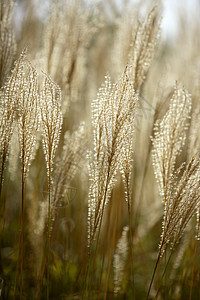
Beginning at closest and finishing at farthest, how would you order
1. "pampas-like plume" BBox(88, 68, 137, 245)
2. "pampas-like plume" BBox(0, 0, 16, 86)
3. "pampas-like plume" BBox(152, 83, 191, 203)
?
"pampas-like plume" BBox(88, 68, 137, 245) < "pampas-like plume" BBox(152, 83, 191, 203) < "pampas-like plume" BBox(0, 0, 16, 86)

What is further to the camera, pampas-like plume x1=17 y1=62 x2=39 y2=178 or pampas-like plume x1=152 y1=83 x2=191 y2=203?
pampas-like plume x1=152 y1=83 x2=191 y2=203

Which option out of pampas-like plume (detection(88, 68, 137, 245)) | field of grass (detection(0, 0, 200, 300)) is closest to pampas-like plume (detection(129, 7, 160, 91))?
field of grass (detection(0, 0, 200, 300))

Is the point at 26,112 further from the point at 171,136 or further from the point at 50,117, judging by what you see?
the point at 171,136

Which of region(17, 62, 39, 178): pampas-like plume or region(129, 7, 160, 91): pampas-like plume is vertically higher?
region(129, 7, 160, 91): pampas-like plume

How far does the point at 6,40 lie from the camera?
1.33 metres

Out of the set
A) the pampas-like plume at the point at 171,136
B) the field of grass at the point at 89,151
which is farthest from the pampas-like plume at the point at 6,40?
the pampas-like plume at the point at 171,136

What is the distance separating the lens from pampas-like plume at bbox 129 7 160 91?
134 cm

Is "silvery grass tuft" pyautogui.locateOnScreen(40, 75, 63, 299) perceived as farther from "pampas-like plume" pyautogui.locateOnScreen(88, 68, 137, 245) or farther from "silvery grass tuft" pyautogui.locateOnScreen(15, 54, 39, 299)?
"pampas-like plume" pyautogui.locateOnScreen(88, 68, 137, 245)

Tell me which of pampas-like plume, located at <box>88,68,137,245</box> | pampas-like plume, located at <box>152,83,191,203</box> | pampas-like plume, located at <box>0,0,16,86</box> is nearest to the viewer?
pampas-like plume, located at <box>88,68,137,245</box>

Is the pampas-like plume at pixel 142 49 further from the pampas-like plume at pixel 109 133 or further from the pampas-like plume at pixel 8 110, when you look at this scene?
the pampas-like plume at pixel 8 110

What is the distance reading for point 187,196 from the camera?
99 cm

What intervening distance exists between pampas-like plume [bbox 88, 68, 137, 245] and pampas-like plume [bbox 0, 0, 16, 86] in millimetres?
494

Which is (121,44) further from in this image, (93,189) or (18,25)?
(93,189)

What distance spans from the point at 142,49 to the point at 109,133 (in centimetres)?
55
